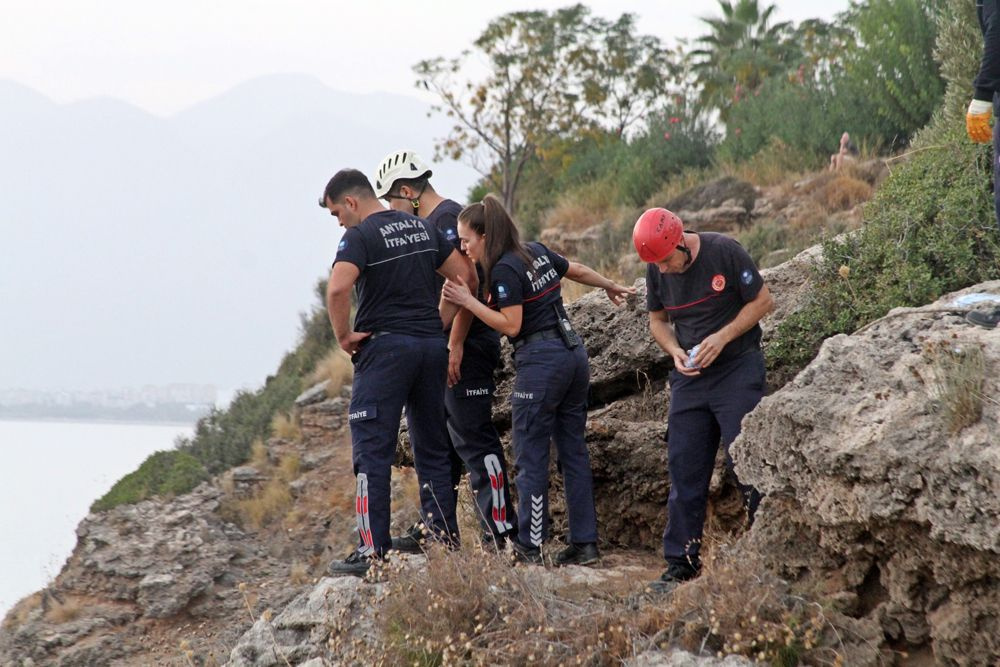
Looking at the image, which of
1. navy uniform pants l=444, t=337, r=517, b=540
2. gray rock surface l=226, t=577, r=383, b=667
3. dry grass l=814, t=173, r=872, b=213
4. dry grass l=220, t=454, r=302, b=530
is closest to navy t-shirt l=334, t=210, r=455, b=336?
navy uniform pants l=444, t=337, r=517, b=540

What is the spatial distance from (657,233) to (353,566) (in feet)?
Result: 8.34

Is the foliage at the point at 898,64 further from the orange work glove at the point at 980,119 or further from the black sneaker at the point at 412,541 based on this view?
the black sneaker at the point at 412,541

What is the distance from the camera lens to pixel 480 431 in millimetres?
6875

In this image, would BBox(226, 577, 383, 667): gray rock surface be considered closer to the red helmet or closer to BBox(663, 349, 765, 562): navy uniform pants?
BBox(663, 349, 765, 562): navy uniform pants

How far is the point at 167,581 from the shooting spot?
437 inches

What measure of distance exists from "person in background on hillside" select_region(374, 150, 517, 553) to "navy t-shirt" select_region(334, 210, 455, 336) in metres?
0.30

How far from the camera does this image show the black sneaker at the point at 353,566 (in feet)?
20.6

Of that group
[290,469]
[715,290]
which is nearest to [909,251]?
[715,290]

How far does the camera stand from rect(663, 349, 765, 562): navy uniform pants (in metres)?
5.84

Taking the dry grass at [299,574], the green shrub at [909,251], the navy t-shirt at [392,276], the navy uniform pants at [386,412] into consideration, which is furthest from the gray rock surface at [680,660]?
the dry grass at [299,574]

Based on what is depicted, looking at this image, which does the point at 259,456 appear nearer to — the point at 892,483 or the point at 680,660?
the point at 680,660

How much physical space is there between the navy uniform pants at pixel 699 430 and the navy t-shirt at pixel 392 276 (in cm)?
157

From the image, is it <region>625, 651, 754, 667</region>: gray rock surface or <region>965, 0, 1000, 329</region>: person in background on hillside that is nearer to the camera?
<region>625, 651, 754, 667</region>: gray rock surface

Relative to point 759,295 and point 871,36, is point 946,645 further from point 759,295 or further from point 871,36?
point 871,36
